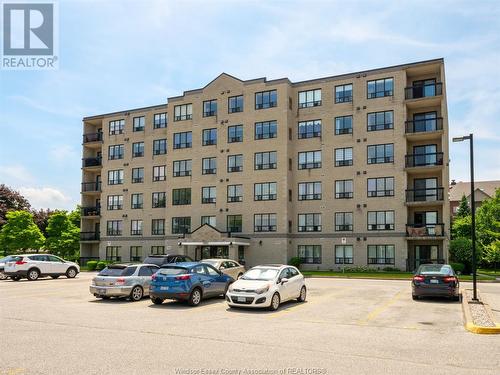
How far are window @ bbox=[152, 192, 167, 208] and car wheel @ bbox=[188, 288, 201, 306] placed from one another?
35543 millimetres

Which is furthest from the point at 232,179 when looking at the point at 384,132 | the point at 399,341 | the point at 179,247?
the point at 399,341

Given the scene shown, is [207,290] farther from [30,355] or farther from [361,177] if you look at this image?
[361,177]

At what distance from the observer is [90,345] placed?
988 centimetres

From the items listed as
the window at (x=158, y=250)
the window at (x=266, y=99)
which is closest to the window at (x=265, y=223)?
the window at (x=266, y=99)

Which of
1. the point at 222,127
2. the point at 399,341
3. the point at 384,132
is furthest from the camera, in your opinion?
the point at 222,127

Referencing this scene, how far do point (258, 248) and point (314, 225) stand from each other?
18.8 feet

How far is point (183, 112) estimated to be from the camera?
51250 mm

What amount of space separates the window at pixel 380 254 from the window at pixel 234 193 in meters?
13.3

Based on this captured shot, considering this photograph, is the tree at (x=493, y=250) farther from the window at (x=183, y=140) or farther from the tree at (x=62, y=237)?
the tree at (x=62, y=237)

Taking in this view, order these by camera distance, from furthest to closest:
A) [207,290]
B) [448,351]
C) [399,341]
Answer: [207,290]
[399,341]
[448,351]

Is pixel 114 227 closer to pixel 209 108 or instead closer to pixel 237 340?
pixel 209 108

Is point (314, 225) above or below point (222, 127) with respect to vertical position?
below

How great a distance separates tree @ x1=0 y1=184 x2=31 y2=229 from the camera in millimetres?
70438

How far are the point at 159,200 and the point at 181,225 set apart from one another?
4.81m
